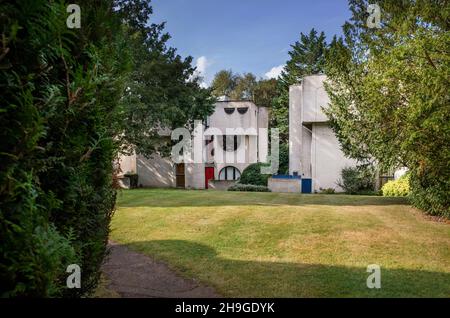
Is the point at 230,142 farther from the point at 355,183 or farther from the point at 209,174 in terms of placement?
the point at 355,183

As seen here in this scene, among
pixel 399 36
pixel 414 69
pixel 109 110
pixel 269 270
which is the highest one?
pixel 399 36

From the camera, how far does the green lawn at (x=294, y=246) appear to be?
19.6ft

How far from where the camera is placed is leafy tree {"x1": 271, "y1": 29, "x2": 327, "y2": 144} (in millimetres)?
36875

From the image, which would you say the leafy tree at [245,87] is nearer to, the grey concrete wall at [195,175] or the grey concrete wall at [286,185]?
the grey concrete wall at [195,175]

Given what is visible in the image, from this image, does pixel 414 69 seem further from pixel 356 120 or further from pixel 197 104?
pixel 197 104

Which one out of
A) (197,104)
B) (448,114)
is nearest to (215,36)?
(448,114)

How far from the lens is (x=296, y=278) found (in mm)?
6234

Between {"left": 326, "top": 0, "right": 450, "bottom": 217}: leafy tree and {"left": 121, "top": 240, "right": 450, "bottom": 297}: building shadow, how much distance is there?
3979 millimetres

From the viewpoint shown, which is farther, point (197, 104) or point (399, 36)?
point (197, 104)

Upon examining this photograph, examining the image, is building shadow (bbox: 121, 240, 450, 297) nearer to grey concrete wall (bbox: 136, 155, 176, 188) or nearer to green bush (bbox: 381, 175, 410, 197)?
green bush (bbox: 381, 175, 410, 197)

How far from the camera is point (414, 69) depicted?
31.2 feet

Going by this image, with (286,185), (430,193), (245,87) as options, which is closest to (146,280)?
(430,193)

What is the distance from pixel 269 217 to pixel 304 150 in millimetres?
18780

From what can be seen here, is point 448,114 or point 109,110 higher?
point 448,114
